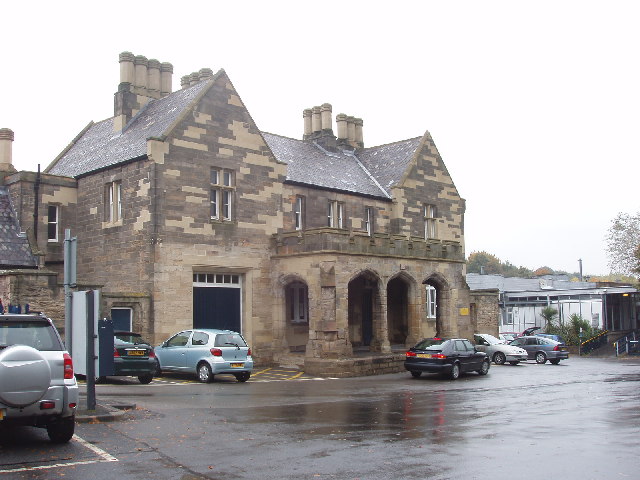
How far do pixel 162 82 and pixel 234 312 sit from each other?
1161cm

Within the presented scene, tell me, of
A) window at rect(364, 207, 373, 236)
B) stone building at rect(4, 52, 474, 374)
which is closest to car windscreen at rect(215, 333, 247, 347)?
stone building at rect(4, 52, 474, 374)

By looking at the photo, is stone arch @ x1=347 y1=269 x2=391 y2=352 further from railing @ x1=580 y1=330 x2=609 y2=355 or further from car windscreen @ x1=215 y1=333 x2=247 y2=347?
railing @ x1=580 y1=330 x2=609 y2=355

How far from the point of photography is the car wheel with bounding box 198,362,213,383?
21219 millimetres

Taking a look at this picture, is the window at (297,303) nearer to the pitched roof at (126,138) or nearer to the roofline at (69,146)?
the pitched roof at (126,138)

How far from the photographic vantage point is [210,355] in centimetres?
2127

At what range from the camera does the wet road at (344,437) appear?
29.3 feet

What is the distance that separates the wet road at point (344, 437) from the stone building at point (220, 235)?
652 centimetres

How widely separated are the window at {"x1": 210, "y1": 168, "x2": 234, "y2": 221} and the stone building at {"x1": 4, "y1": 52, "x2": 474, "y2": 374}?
0.04 m

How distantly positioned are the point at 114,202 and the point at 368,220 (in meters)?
12.6

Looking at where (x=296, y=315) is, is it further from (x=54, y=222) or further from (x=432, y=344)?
(x=54, y=222)

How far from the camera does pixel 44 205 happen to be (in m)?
28.1

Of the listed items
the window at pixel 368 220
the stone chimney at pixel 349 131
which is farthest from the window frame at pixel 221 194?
the stone chimney at pixel 349 131

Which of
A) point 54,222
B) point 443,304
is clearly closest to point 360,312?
point 443,304

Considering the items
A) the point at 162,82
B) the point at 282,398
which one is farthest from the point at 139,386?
the point at 162,82
